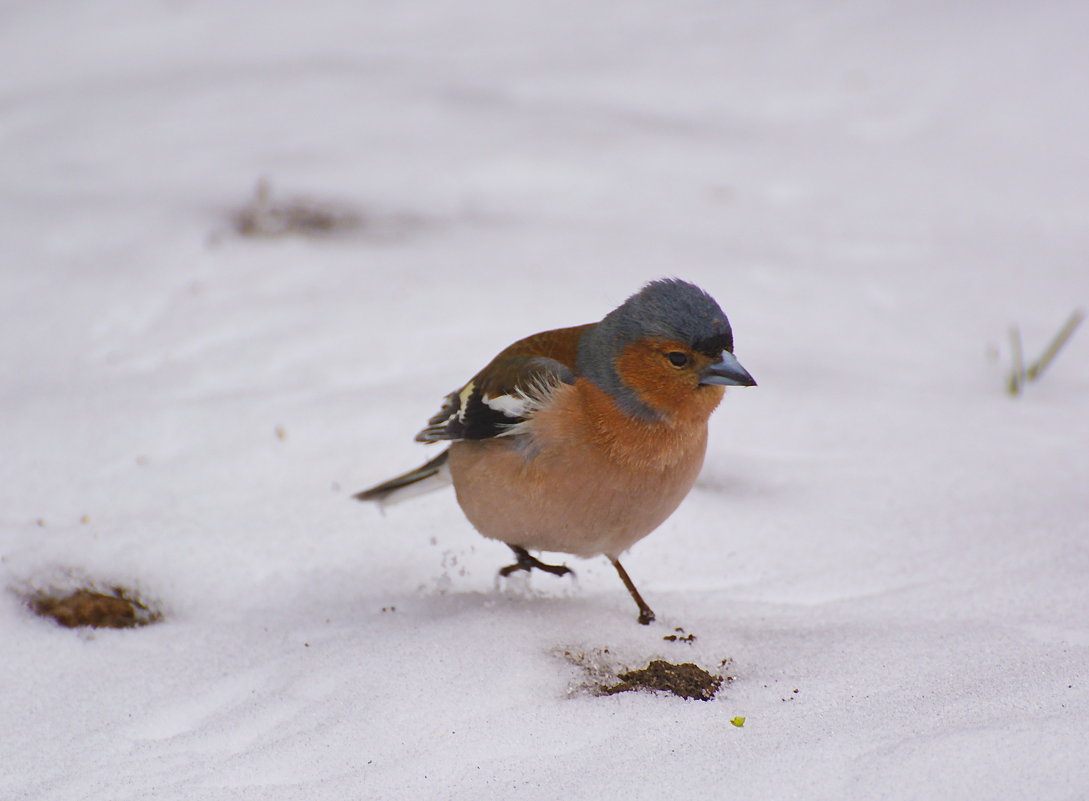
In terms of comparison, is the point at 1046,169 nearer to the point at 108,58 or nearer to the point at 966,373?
the point at 966,373

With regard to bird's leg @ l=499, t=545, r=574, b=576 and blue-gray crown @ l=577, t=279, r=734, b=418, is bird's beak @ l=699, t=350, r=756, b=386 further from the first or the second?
bird's leg @ l=499, t=545, r=574, b=576

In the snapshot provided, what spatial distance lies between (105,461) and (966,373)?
157 inches

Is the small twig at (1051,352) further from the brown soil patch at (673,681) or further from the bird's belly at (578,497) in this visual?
the brown soil patch at (673,681)

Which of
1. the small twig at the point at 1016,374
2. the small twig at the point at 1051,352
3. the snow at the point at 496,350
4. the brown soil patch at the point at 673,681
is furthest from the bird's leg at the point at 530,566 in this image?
the small twig at the point at 1051,352

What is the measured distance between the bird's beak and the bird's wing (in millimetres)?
460

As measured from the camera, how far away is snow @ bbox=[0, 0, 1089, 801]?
2912 millimetres

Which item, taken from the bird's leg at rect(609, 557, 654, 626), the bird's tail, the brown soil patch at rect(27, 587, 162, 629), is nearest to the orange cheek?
the bird's leg at rect(609, 557, 654, 626)

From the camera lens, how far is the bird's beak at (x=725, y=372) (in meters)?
3.53

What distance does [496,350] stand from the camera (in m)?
5.57

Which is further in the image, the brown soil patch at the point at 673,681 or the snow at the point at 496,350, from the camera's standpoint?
the brown soil patch at the point at 673,681

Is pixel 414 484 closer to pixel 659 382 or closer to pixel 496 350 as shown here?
pixel 659 382

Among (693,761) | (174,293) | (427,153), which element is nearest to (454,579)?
(693,761)

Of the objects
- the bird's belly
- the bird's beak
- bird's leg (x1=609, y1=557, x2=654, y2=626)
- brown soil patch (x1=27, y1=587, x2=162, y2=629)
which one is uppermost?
the bird's beak

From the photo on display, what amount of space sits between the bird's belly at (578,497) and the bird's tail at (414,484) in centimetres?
58
